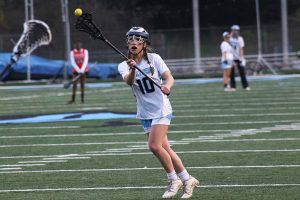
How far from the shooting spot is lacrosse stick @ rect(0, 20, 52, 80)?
103 feet

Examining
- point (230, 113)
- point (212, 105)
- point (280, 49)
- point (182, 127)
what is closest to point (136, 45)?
point (182, 127)

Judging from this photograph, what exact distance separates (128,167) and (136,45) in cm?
283

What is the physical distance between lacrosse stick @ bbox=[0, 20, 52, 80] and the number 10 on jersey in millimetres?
20370

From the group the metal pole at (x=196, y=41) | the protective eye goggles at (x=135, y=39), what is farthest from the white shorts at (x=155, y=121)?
the metal pole at (x=196, y=41)

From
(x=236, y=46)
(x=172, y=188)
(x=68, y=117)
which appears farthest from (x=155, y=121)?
(x=236, y=46)

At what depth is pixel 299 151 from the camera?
1340 cm

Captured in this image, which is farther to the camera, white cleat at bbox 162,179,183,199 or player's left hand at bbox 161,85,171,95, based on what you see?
white cleat at bbox 162,179,183,199

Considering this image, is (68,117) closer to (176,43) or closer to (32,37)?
(32,37)

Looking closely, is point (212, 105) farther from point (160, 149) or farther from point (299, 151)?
point (160, 149)

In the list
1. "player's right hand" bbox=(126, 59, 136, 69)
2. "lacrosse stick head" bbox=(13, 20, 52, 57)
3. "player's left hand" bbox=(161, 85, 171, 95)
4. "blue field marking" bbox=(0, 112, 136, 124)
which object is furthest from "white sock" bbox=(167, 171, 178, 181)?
"lacrosse stick head" bbox=(13, 20, 52, 57)

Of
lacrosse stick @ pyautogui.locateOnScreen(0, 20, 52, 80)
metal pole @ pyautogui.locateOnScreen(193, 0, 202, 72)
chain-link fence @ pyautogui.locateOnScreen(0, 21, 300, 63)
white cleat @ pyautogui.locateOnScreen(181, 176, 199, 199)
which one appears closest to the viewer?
white cleat @ pyautogui.locateOnScreen(181, 176, 199, 199)

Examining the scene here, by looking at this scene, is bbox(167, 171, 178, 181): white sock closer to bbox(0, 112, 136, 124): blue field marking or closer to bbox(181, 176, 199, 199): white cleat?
bbox(181, 176, 199, 199): white cleat

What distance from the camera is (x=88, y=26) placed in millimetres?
9984

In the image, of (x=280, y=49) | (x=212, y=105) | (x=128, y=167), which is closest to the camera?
(x=128, y=167)
